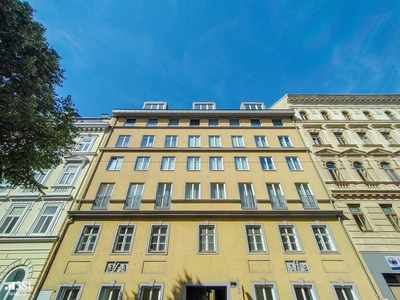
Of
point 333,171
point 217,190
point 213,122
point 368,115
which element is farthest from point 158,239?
point 368,115

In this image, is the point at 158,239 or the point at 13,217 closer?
the point at 158,239

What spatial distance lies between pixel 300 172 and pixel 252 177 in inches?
178

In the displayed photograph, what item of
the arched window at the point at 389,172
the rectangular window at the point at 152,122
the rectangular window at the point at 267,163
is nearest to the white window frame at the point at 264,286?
the rectangular window at the point at 267,163

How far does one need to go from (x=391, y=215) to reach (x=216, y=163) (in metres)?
14.0

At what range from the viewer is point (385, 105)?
21.6 metres

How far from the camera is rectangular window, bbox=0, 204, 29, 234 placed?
42.6ft

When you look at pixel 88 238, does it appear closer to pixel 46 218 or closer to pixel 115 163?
pixel 46 218

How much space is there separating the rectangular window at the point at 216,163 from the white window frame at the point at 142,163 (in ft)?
20.2

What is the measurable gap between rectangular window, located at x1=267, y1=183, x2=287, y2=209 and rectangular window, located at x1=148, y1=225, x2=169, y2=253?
866 cm

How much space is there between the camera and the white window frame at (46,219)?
13.0 m

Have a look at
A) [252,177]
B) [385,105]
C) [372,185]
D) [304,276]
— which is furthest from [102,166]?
[385,105]

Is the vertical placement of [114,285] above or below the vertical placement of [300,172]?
below

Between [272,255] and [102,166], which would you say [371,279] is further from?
[102,166]

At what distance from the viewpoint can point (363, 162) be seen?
1647 cm
